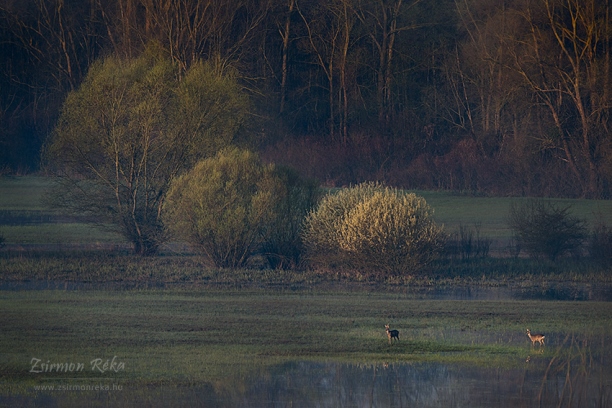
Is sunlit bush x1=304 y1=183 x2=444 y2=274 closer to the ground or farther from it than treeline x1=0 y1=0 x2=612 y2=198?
closer to the ground

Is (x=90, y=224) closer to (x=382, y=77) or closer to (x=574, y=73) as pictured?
(x=574, y=73)

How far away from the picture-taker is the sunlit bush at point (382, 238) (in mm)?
22750

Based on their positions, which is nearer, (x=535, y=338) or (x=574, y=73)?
(x=535, y=338)

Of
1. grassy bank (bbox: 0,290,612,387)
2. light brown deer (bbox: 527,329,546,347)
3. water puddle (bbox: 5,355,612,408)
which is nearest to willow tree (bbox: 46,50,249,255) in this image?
grassy bank (bbox: 0,290,612,387)

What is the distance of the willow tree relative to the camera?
25812 mm

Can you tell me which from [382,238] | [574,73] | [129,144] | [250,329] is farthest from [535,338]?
[574,73]

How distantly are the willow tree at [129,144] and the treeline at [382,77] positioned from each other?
15.3 meters

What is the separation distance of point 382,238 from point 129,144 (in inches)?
285

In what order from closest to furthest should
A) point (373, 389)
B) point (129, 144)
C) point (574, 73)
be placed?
point (373, 389), point (129, 144), point (574, 73)

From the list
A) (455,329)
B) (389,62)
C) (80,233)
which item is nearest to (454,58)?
(389,62)

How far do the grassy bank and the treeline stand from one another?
81.3ft

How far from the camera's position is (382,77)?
57281mm

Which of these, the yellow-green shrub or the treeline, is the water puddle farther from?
the treeline

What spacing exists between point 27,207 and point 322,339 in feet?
84.2
